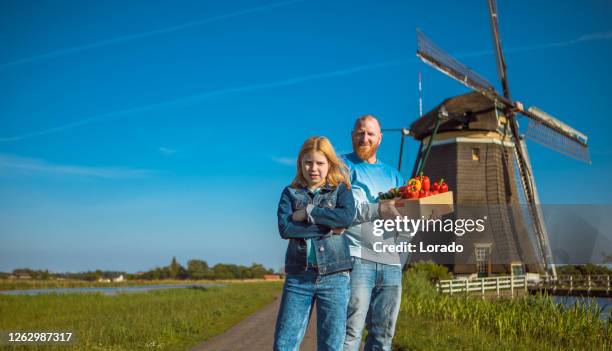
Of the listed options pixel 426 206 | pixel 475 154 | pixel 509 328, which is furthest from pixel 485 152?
pixel 426 206

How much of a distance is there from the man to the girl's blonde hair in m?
0.29

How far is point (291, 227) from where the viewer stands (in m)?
3.27

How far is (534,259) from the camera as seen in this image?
27.8m

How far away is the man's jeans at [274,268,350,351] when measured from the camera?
324cm

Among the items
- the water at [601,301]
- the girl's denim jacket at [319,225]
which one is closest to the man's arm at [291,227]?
the girl's denim jacket at [319,225]

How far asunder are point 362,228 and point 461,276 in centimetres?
2427

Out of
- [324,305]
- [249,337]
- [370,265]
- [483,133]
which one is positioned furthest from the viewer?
[483,133]

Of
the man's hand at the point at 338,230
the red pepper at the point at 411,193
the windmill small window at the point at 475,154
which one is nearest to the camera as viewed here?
the man's hand at the point at 338,230

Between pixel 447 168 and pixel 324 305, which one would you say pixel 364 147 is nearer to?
pixel 324 305

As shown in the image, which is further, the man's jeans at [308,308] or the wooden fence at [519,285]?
the wooden fence at [519,285]

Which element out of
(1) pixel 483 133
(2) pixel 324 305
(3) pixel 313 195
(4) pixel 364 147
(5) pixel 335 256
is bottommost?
(2) pixel 324 305

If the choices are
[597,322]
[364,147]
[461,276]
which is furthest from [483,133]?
[364,147]

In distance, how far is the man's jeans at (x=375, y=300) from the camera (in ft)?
12.2

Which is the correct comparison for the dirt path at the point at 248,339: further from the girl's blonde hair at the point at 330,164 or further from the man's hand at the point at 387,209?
the girl's blonde hair at the point at 330,164
